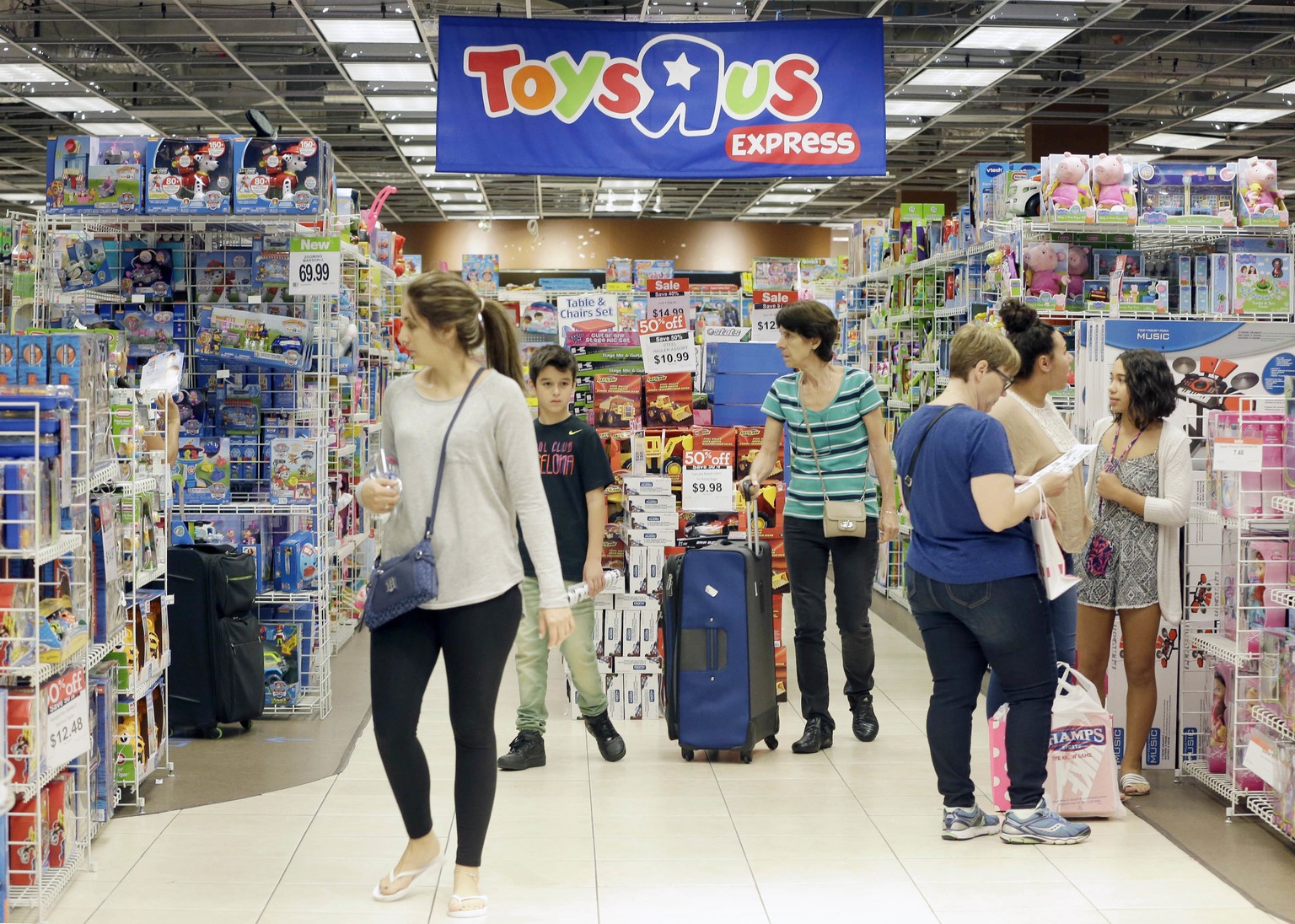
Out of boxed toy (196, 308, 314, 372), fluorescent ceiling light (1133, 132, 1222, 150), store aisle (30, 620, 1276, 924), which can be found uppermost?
fluorescent ceiling light (1133, 132, 1222, 150)

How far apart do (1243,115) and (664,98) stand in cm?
913

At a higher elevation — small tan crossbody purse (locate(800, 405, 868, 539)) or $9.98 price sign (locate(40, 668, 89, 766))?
small tan crossbody purse (locate(800, 405, 868, 539))

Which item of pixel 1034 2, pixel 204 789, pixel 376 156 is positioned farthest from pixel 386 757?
pixel 376 156

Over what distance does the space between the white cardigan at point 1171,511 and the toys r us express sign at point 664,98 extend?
1.96 meters

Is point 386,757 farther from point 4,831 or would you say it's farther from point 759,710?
point 759,710

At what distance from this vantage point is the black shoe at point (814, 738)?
4.93 metres

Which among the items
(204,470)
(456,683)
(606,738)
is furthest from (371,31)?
(456,683)

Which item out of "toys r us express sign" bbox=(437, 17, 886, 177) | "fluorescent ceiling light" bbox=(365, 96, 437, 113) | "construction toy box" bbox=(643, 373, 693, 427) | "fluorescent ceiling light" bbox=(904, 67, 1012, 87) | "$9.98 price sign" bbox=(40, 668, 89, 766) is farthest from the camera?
"fluorescent ceiling light" bbox=(365, 96, 437, 113)

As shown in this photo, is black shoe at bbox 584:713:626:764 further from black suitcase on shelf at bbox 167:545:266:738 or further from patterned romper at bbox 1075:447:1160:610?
patterned romper at bbox 1075:447:1160:610

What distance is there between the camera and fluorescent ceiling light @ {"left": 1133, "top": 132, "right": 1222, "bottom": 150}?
13.8 metres

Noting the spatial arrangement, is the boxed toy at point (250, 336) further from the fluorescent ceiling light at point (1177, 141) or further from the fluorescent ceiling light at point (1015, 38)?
the fluorescent ceiling light at point (1177, 141)

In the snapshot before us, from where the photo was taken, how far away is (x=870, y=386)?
4.96 metres

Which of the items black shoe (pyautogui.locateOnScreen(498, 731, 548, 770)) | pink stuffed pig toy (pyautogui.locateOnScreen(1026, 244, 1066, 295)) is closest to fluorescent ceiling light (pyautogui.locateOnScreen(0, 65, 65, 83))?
black shoe (pyautogui.locateOnScreen(498, 731, 548, 770))

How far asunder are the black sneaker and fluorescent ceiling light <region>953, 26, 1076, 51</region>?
20.4 feet
